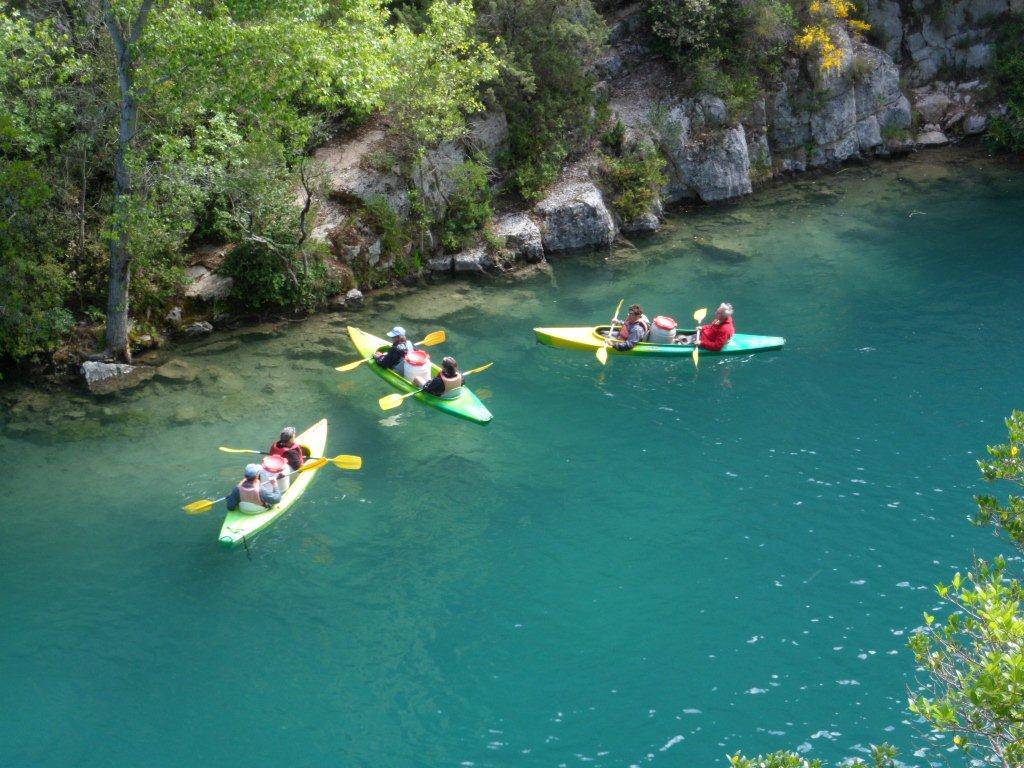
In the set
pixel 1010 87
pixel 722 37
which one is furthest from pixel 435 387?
pixel 1010 87

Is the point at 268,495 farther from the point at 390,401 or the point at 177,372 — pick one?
the point at 177,372

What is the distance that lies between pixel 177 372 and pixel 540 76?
515 inches

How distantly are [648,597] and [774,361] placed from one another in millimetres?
7875

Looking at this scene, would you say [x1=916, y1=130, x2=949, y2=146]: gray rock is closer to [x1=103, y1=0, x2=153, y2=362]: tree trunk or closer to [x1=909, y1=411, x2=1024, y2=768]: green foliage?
[x1=103, y1=0, x2=153, y2=362]: tree trunk

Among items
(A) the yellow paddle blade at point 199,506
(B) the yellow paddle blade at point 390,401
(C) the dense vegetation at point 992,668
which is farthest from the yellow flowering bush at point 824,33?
(C) the dense vegetation at point 992,668

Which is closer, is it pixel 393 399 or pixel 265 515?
pixel 265 515

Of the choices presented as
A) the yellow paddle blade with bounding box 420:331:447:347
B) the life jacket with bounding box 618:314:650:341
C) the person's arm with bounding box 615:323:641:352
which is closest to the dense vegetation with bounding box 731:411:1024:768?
the person's arm with bounding box 615:323:641:352

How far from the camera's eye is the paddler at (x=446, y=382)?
54.4 feet

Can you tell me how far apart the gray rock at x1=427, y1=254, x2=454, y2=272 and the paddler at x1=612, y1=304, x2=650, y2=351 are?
6.06 metres

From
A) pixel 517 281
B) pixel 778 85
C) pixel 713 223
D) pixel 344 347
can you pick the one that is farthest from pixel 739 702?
pixel 778 85

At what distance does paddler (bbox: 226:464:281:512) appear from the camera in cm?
1348

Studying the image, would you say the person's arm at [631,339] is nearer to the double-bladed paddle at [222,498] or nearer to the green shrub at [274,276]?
the double-bladed paddle at [222,498]

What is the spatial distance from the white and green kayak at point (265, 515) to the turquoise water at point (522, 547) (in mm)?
245

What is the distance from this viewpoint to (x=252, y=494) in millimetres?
13492
